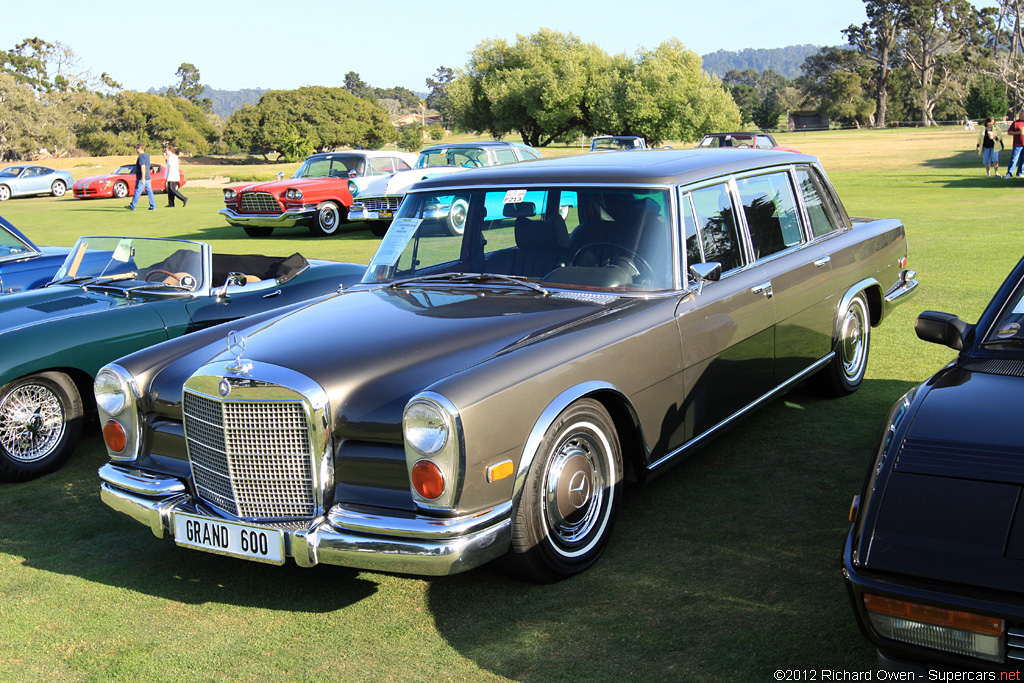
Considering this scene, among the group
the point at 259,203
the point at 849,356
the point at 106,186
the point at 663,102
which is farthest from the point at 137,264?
the point at 663,102

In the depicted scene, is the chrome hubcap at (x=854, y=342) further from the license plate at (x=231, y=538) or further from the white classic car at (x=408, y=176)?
the white classic car at (x=408, y=176)

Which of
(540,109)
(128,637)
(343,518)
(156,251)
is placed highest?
(540,109)

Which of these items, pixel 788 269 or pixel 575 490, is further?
pixel 788 269

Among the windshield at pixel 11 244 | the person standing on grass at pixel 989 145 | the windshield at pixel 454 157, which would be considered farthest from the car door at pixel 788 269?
the person standing on grass at pixel 989 145

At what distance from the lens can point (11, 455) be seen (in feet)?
16.8

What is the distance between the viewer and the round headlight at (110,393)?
399 centimetres

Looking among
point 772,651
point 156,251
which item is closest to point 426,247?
point 156,251

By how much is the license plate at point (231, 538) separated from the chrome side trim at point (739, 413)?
1700mm

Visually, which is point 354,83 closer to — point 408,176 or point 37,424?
point 408,176

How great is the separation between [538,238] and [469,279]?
422 mm

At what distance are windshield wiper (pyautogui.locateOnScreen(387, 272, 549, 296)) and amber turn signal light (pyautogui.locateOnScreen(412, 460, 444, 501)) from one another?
141 cm

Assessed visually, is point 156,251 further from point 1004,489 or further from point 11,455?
point 1004,489

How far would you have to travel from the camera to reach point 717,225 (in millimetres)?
4734

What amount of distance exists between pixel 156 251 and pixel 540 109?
173 feet
